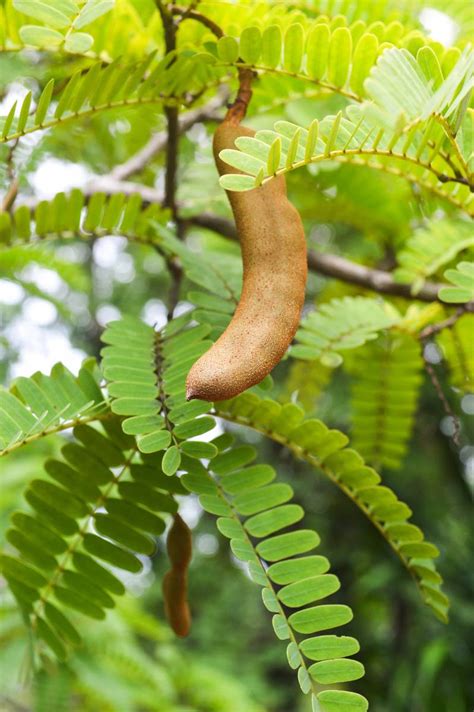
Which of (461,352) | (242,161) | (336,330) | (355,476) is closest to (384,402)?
(461,352)

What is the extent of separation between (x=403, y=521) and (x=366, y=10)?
558 millimetres

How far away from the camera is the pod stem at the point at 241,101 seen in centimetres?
51

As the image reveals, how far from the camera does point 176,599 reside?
23.0 inches

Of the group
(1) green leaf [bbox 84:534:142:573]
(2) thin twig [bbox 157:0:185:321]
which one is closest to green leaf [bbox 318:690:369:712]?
(1) green leaf [bbox 84:534:142:573]

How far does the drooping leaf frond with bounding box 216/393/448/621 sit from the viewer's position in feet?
1.90

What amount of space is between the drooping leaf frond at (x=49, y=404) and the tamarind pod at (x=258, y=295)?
0.13 meters

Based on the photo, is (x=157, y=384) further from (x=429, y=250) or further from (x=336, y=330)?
(x=429, y=250)

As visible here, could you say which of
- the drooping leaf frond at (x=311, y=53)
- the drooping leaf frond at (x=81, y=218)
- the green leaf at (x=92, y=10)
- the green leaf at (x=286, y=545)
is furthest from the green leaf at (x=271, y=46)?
the green leaf at (x=286, y=545)

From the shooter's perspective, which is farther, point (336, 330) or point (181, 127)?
point (181, 127)

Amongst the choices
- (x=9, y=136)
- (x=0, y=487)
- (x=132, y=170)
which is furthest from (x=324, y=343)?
(x=0, y=487)

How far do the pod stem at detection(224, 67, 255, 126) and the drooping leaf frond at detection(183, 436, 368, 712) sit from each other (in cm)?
24

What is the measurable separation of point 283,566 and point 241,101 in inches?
12.6

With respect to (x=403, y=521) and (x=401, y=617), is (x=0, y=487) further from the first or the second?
(x=401, y=617)

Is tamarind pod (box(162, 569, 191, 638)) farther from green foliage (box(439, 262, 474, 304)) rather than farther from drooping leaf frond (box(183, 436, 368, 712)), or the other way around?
green foliage (box(439, 262, 474, 304))
